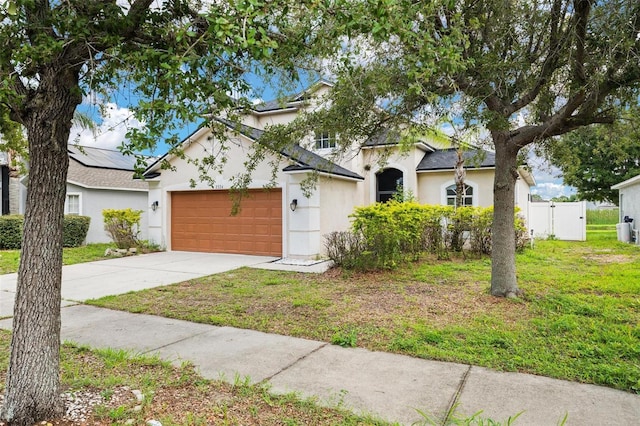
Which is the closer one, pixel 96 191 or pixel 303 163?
pixel 303 163

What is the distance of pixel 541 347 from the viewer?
482 centimetres

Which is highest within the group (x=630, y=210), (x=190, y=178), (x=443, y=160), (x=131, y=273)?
(x=443, y=160)

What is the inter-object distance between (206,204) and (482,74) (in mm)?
10867

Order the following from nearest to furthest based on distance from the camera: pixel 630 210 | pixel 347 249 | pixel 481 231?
pixel 347 249 → pixel 481 231 → pixel 630 210

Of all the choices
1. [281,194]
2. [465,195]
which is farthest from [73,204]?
[465,195]

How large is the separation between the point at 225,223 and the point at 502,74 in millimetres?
10426

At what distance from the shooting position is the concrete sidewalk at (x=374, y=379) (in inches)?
133

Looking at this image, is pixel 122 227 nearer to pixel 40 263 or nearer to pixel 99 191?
pixel 99 191

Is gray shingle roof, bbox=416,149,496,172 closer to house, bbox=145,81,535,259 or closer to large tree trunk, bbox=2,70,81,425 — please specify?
house, bbox=145,81,535,259

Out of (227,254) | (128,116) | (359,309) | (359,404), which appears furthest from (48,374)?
(227,254)

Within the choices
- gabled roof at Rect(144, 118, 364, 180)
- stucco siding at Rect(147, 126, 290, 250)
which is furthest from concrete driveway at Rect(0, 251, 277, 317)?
gabled roof at Rect(144, 118, 364, 180)

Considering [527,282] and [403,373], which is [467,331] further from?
[527,282]

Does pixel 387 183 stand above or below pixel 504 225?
above

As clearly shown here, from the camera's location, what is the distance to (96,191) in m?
18.7
